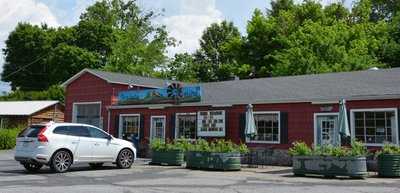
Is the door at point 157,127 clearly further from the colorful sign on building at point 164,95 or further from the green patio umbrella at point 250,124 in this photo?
the green patio umbrella at point 250,124

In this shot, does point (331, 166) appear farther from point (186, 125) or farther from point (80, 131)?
point (186, 125)

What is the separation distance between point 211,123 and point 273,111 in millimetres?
3333

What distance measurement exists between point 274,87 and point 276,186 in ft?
38.7

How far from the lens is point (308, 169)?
16750mm

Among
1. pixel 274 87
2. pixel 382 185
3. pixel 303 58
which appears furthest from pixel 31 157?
pixel 303 58

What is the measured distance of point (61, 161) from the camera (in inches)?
666

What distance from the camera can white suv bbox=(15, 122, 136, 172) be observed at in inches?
647

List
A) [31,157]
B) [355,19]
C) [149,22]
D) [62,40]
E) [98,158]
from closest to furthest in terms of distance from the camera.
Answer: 1. [31,157]
2. [98,158]
3. [355,19]
4. [62,40]
5. [149,22]

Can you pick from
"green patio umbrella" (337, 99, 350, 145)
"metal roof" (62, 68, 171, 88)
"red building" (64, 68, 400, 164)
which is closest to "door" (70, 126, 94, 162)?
"red building" (64, 68, 400, 164)

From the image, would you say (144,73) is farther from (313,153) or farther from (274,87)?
(313,153)

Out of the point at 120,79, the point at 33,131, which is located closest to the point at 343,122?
the point at 33,131

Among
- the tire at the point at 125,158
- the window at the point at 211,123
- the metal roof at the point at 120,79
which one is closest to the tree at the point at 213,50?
the metal roof at the point at 120,79

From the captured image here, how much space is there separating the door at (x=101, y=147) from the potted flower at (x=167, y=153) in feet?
9.85

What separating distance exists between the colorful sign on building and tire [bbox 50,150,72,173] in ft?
30.5
